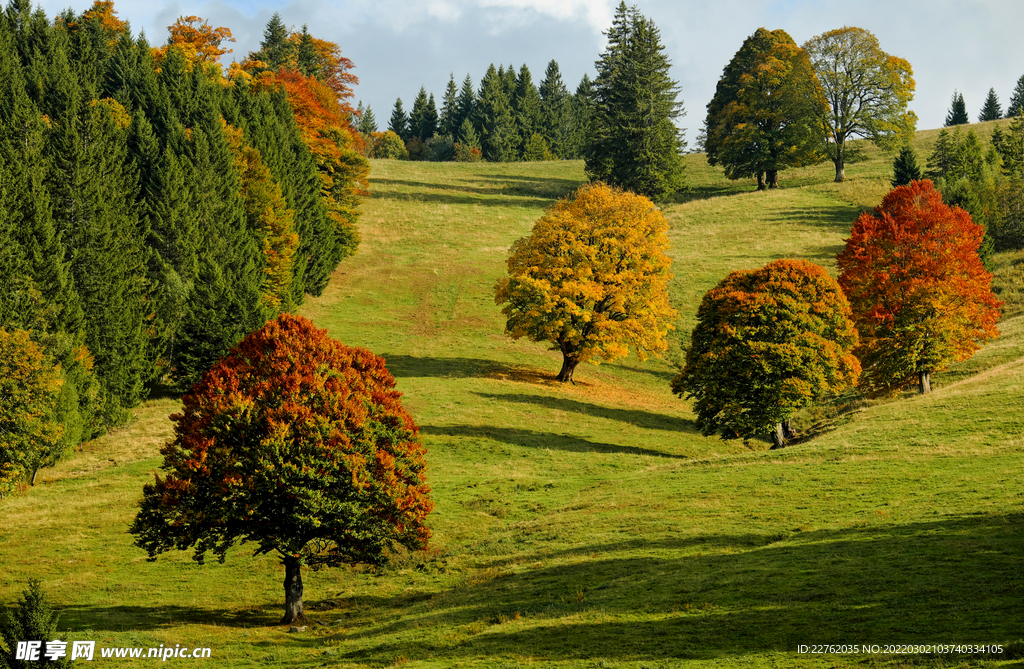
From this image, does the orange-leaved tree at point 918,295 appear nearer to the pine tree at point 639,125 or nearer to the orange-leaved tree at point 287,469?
the orange-leaved tree at point 287,469

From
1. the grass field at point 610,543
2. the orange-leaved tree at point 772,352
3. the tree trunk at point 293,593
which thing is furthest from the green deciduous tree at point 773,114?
the tree trunk at point 293,593

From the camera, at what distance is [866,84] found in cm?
10319

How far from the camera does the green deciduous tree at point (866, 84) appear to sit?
103 meters

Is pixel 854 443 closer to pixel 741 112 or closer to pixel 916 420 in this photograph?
pixel 916 420

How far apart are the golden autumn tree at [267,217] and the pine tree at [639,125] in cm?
5006

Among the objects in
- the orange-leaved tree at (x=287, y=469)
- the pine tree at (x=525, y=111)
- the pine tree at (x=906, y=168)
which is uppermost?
the pine tree at (x=525, y=111)

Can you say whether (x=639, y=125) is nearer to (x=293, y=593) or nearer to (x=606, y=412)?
(x=606, y=412)

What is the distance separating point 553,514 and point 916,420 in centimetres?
2010

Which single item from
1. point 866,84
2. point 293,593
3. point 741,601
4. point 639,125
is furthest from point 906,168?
point 293,593

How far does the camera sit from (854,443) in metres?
39.1

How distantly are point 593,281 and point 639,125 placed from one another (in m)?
57.7

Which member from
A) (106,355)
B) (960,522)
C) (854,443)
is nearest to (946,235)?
(854,443)

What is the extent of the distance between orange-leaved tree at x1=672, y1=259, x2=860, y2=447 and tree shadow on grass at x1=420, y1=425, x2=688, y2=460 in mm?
4848

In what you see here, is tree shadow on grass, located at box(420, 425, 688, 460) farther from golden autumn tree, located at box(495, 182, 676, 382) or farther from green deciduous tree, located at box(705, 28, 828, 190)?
green deciduous tree, located at box(705, 28, 828, 190)
